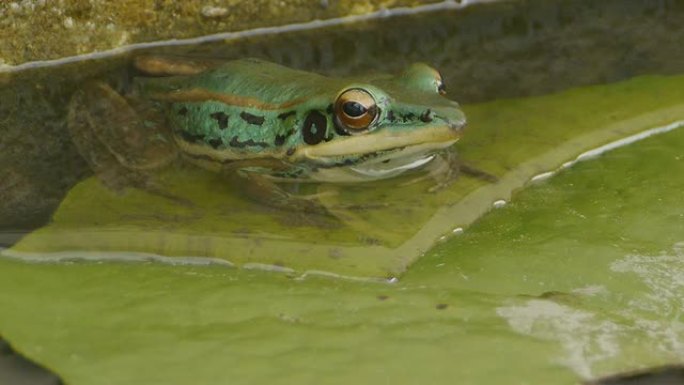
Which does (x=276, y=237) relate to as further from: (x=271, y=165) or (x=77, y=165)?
(x=77, y=165)

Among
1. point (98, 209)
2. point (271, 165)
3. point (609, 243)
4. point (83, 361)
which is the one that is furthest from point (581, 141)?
point (83, 361)

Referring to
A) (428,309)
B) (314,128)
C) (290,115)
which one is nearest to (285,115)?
(290,115)

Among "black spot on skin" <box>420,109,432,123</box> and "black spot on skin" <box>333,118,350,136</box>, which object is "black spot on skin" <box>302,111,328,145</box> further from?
"black spot on skin" <box>420,109,432,123</box>

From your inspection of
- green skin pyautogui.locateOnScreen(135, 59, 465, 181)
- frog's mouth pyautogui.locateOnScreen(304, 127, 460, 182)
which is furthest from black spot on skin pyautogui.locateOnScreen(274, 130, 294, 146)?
frog's mouth pyautogui.locateOnScreen(304, 127, 460, 182)

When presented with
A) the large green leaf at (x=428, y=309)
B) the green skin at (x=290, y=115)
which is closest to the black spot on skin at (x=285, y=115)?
the green skin at (x=290, y=115)

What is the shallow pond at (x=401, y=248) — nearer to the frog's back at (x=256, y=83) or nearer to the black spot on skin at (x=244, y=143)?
the black spot on skin at (x=244, y=143)

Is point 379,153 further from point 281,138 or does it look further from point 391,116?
point 281,138
